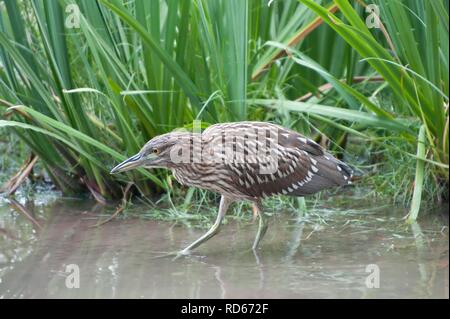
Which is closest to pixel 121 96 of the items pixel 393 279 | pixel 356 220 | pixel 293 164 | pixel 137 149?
pixel 137 149

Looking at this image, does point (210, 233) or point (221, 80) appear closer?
point (210, 233)

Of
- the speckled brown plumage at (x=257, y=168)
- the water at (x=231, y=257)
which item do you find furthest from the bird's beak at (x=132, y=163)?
the water at (x=231, y=257)

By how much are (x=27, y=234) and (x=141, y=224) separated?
0.79m

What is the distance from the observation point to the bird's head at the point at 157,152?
5.78 metres

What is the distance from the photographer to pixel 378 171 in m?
7.00

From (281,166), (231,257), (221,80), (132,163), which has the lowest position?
(231,257)

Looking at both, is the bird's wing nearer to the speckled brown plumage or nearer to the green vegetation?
the speckled brown plumage

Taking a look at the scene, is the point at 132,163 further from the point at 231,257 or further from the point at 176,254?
the point at 231,257

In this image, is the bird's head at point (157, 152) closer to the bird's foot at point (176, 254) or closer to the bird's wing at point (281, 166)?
the bird's wing at point (281, 166)

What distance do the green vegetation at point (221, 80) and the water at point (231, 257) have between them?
0.34 metres

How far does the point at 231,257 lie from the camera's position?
565 cm

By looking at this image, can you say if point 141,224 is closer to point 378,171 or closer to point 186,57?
point 186,57

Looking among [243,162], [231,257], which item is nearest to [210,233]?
[231,257]

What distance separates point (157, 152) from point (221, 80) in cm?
83
